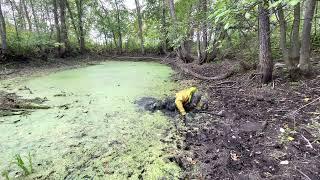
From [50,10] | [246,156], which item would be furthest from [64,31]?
[246,156]

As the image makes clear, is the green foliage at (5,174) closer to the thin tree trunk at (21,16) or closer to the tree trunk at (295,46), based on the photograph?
the tree trunk at (295,46)

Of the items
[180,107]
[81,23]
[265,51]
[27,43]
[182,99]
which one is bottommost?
[180,107]

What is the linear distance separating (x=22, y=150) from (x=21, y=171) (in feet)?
1.91

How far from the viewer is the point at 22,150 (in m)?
3.14

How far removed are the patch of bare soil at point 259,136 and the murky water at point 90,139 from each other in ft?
1.29

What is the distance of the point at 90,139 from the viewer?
11.3 feet

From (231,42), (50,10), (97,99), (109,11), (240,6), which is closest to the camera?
(240,6)

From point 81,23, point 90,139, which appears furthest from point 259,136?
point 81,23

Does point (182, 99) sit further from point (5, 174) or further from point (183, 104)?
point (5, 174)

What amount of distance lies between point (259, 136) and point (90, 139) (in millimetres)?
2158

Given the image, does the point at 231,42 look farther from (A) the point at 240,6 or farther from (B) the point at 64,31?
(B) the point at 64,31

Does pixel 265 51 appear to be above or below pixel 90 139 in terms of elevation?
above

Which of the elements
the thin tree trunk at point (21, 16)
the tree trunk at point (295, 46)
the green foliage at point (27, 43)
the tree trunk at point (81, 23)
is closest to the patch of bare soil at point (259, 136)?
the tree trunk at point (295, 46)

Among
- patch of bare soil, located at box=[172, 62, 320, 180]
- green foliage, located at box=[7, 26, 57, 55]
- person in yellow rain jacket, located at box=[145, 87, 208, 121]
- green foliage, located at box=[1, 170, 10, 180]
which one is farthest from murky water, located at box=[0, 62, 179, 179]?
green foliage, located at box=[7, 26, 57, 55]
